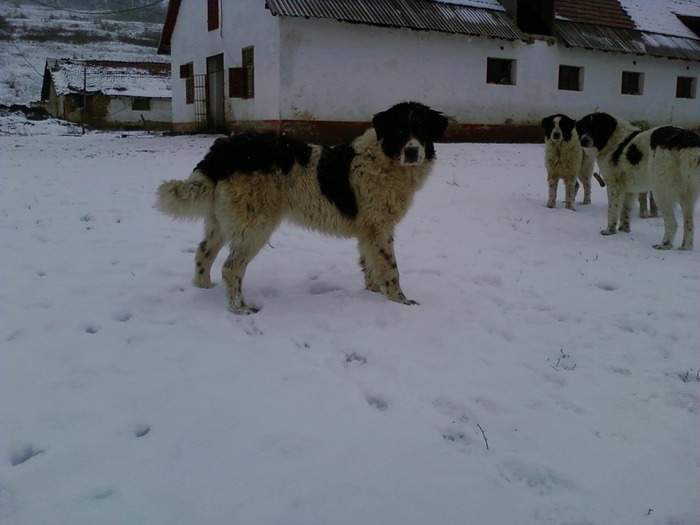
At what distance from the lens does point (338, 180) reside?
446 centimetres

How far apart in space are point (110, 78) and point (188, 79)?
63.9 feet

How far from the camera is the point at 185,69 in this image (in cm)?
2158

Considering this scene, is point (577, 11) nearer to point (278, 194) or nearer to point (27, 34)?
point (278, 194)

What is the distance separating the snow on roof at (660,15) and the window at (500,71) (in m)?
6.62

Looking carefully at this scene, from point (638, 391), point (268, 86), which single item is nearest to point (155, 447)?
point (638, 391)

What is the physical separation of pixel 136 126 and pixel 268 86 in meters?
22.4

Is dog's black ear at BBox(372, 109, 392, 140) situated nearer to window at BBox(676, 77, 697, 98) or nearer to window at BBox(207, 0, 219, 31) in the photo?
window at BBox(207, 0, 219, 31)

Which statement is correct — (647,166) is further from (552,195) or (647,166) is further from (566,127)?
(566,127)

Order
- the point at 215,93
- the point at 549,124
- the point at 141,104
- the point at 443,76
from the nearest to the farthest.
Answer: the point at 549,124 → the point at 443,76 → the point at 215,93 → the point at 141,104

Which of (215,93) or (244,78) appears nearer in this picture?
(244,78)

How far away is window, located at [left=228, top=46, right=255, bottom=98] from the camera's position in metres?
17.0

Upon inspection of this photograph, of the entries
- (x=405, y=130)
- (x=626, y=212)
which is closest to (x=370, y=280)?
(x=405, y=130)

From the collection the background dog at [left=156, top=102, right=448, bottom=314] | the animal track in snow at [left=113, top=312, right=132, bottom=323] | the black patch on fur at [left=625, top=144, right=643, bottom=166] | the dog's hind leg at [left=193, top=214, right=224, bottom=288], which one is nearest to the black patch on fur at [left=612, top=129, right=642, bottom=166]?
the black patch on fur at [left=625, top=144, right=643, bottom=166]

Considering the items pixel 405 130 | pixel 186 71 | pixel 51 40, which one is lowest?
pixel 405 130
